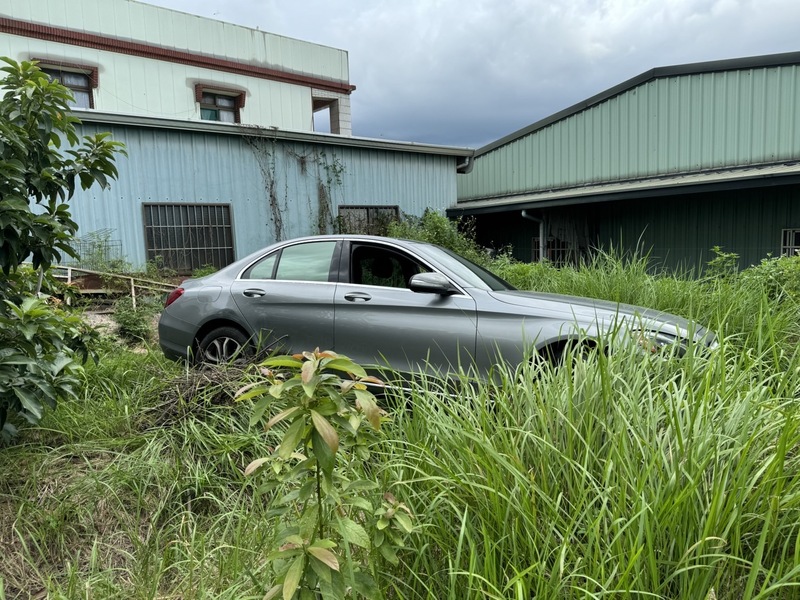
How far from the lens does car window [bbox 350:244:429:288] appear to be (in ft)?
15.1

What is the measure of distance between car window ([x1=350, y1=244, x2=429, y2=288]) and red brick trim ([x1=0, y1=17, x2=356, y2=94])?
14.2 metres

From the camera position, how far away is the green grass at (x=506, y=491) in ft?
4.86

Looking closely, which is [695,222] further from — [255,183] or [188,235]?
[188,235]

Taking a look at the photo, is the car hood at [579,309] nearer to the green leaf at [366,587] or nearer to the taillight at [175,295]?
the green leaf at [366,587]

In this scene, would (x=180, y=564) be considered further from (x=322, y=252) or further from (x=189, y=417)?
(x=322, y=252)

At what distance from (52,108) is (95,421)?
199cm

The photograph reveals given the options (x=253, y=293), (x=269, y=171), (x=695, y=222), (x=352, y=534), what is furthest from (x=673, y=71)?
(x=352, y=534)

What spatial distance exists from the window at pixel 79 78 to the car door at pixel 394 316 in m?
13.6

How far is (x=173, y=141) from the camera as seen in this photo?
11.0 meters

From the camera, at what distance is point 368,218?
13758mm

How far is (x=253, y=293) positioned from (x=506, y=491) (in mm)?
3658

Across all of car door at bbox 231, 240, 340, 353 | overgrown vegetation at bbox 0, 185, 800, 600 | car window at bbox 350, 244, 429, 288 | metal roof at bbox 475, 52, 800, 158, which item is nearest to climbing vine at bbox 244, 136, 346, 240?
metal roof at bbox 475, 52, 800, 158

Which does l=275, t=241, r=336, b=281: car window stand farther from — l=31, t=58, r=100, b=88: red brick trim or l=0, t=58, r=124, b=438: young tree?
l=31, t=58, r=100, b=88: red brick trim

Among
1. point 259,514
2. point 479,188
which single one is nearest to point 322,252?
point 259,514
